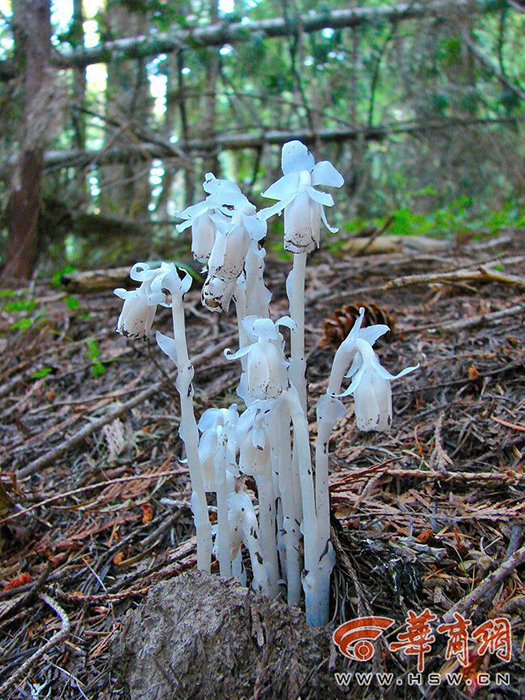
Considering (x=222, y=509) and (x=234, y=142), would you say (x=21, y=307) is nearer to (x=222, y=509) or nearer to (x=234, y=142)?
(x=222, y=509)

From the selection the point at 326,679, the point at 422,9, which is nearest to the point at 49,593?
the point at 326,679

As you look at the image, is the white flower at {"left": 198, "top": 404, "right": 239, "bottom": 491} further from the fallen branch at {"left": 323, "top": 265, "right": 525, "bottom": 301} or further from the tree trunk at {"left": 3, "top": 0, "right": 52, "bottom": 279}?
the tree trunk at {"left": 3, "top": 0, "right": 52, "bottom": 279}

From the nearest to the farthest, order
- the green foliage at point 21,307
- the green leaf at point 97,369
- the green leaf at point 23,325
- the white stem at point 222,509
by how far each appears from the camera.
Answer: the white stem at point 222,509 → the green leaf at point 97,369 → the green leaf at point 23,325 → the green foliage at point 21,307

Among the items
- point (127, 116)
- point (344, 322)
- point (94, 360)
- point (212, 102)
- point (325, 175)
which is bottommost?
point (94, 360)

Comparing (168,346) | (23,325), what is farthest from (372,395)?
(23,325)

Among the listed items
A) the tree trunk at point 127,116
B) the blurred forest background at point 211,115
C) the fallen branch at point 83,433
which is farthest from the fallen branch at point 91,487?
the tree trunk at point 127,116

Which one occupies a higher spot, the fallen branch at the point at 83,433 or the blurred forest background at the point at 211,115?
the blurred forest background at the point at 211,115

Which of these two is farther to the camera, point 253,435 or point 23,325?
point 23,325

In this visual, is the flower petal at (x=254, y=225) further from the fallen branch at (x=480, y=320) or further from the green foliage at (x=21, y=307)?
the green foliage at (x=21, y=307)
